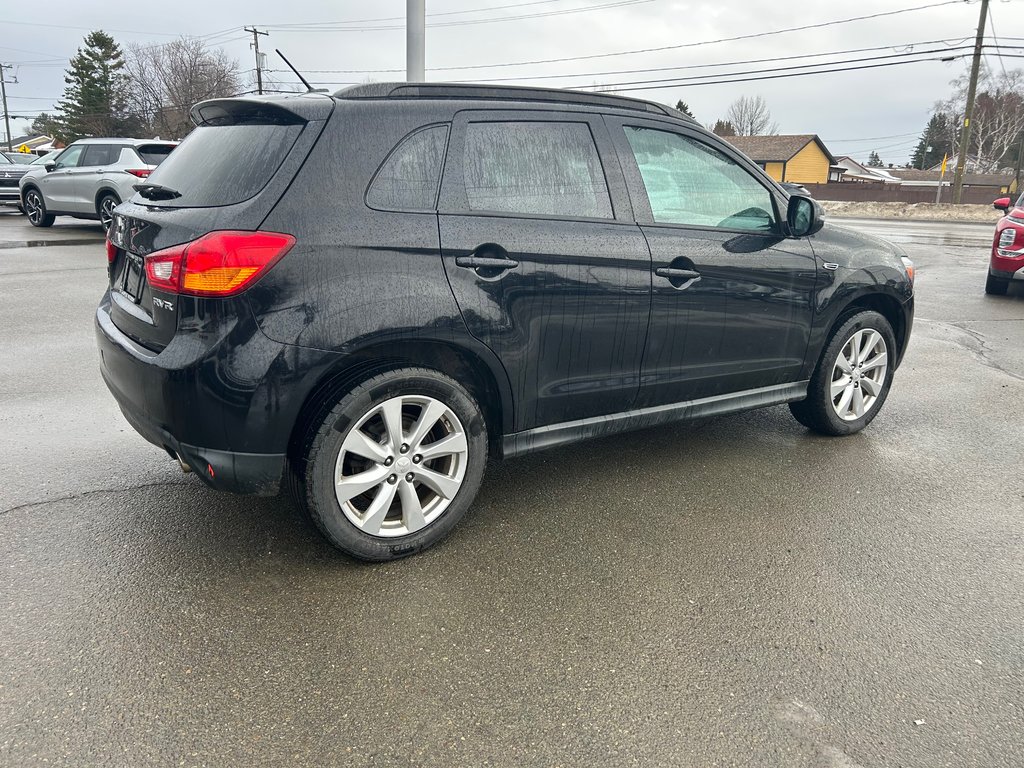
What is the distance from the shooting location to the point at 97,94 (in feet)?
198

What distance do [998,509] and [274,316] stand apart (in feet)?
11.7

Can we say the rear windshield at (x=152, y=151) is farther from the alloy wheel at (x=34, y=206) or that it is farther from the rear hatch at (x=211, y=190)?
the rear hatch at (x=211, y=190)

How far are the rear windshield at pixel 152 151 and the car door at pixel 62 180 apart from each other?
133cm

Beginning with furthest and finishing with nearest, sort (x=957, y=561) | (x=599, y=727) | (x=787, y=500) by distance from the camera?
(x=787, y=500), (x=957, y=561), (x=599, y=727)

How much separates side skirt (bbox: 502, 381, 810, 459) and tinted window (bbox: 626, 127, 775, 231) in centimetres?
92

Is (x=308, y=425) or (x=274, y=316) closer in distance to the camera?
(x=274, y=316)

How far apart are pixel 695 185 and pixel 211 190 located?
2.30 m

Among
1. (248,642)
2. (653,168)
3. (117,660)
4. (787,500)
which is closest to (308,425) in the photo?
(248,642)

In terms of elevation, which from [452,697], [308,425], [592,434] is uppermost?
[308,425]

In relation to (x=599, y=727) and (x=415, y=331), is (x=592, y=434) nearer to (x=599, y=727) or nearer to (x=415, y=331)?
(x=415, y=331)

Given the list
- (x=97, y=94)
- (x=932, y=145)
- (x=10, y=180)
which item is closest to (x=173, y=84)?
(x=97, y=94)

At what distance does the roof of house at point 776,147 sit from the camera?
65188mm

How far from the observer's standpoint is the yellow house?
65375 millimetres

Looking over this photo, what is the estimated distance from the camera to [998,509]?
12.5ft
